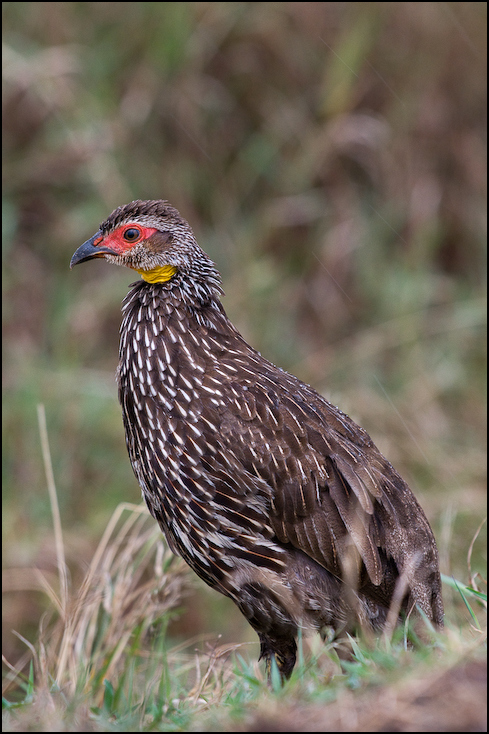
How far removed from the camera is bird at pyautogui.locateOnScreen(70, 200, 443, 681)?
3.52 metres

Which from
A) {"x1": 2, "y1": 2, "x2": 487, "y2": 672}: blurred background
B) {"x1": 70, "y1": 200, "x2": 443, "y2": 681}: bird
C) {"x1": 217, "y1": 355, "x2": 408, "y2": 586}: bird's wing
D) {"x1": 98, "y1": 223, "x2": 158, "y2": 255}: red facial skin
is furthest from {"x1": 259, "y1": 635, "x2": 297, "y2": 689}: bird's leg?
{"x1": 2, "y1": 2, "x2": 487, "y2": 672}: blurred background

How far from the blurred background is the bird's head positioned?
318 centimetres

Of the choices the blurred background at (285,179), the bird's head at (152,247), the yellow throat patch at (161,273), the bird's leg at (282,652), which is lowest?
the bird's leg at (282,652)

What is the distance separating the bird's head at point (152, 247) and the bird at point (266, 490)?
14cm

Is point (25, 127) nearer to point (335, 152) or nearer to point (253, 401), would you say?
point (335, 152)

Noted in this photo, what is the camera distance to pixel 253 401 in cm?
362

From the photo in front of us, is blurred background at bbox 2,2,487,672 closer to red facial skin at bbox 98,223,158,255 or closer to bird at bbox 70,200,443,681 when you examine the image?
red facial skin at bbox 98,223,158,255

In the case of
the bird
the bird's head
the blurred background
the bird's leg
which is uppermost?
the blurred background

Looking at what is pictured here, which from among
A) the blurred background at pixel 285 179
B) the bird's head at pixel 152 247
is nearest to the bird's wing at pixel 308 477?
the bird's head at pixel 152 247

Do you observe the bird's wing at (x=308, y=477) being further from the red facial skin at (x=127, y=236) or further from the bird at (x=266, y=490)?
the red facial skin at (x=127, y=236)

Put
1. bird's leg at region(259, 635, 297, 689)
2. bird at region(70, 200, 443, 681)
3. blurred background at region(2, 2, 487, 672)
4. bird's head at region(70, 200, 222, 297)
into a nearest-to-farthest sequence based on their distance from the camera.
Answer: bird at region(70, 200, 443, 681), bird's leg at region(259, 635, 297, 689), bird's head at region(70, 200, 222, 297), blurred background at region(2, 2, 487, 672)

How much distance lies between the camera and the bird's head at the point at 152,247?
395 cm

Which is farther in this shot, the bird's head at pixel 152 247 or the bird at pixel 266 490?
the bird's head at pixel 152 247

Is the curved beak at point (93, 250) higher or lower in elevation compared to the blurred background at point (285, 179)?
lower
